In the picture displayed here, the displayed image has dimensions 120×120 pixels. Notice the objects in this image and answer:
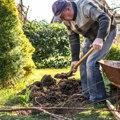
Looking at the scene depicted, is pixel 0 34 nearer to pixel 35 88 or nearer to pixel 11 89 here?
pixel 11 89

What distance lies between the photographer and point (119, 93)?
Answer: 5.11m

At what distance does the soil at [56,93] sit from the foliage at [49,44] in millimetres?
5777

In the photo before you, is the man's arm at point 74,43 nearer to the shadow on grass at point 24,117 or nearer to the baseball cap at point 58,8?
the baseball cap at point 58,8

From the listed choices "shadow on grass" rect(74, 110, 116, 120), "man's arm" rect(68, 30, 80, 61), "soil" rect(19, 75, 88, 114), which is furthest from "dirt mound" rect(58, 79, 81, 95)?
"shadow on grass" rect(74, 110, 116, 120)

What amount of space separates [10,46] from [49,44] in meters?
4.94

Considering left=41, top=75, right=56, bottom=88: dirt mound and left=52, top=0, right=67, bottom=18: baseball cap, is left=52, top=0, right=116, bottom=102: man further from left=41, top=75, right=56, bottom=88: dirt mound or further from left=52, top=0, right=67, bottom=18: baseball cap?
left=41, top=75, right=56, bottom=88: dirt mound

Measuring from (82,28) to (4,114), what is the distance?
157cm

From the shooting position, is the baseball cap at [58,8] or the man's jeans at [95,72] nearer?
the baseball cap at [58,8]

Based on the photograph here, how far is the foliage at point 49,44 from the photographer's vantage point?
12242 mm

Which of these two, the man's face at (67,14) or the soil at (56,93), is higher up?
the man's face at (67,14)

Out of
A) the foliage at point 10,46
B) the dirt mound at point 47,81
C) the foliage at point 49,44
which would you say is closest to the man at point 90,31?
the dirt mound at point 47,81

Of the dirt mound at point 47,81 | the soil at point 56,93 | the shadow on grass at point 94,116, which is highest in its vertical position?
the dirt mound at point 47,81

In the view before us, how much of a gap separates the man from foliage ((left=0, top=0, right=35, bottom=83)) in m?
2.19

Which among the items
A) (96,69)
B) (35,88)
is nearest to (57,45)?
(35,88)
